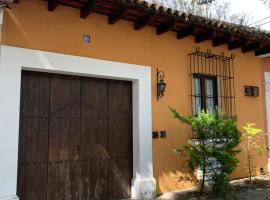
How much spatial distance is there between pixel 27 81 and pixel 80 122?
1.25 meters

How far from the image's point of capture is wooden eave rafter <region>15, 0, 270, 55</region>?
5465 mm

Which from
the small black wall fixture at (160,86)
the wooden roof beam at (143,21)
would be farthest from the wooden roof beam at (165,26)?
the small black wall fixture at (160,86)

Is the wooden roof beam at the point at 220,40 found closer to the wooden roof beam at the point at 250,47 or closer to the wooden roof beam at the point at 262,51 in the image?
the wooden roof beam at the point at 250,47

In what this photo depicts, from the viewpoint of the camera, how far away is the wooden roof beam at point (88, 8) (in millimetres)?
5307

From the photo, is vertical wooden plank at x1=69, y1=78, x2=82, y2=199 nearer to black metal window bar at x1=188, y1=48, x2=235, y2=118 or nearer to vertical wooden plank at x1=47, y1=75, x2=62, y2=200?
vertical wooden plank at x1=47, y1=75, x2=62, y2=200

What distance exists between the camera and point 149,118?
632 centimetres

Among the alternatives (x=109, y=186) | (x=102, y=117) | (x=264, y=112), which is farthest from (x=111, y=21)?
(x=264, y=112)

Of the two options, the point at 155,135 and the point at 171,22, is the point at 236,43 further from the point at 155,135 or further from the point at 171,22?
the point at 155,135

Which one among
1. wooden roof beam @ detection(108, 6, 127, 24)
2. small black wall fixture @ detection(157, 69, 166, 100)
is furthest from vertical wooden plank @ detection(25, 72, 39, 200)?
small black wall fixture @ detection(157, 69, 166, 100)

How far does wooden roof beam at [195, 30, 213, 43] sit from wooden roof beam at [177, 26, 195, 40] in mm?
466

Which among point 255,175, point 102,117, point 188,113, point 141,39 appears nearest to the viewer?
point 102,117

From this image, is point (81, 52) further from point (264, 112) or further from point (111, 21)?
point (264, 112)

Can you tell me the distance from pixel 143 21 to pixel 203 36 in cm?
183

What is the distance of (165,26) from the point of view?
6.53m
